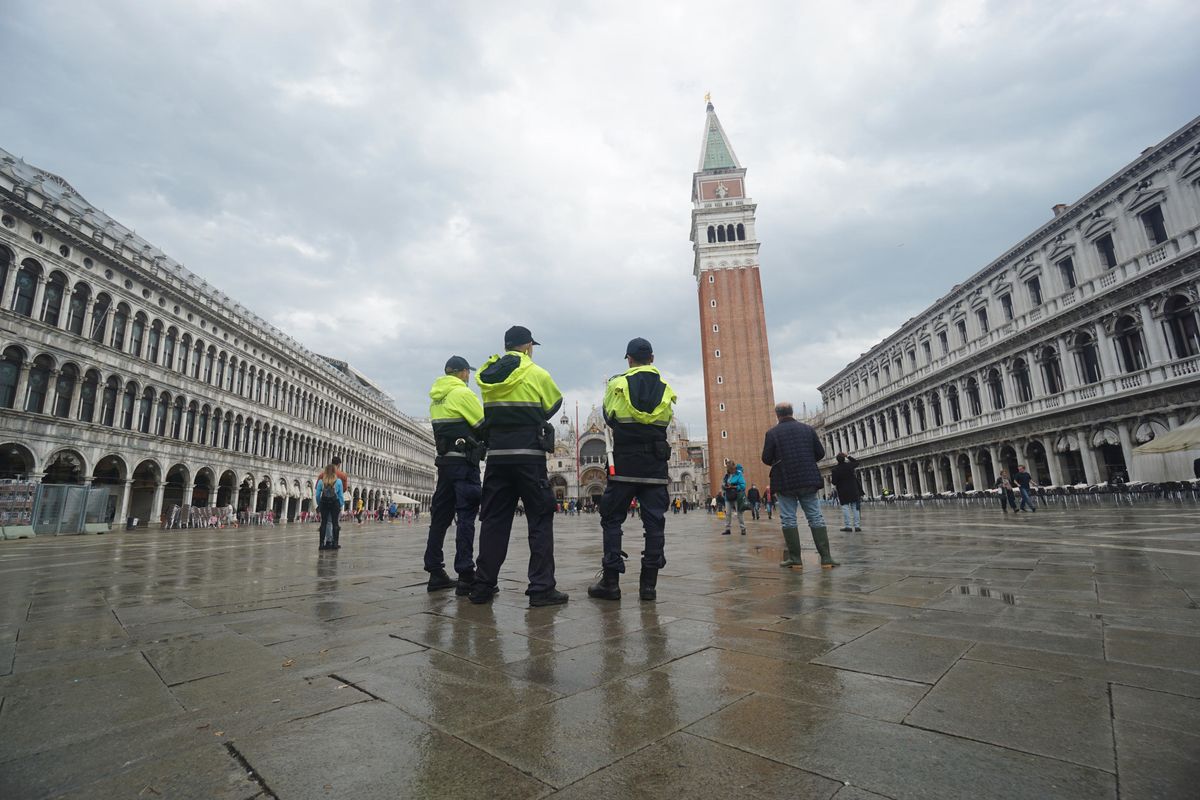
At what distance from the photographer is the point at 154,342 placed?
29.8 m

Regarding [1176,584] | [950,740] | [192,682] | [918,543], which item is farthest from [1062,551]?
[192,682]

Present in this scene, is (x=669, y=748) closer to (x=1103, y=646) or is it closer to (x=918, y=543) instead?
(x=1103, y=646)

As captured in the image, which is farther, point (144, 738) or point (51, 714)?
point (51, 714)

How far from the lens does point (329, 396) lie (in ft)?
168

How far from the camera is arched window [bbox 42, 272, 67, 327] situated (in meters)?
23.7

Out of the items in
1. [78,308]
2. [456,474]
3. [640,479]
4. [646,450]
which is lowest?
[640,479]

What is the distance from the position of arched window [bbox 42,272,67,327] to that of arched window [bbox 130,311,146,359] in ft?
12.6

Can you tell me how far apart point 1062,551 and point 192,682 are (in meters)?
7.99

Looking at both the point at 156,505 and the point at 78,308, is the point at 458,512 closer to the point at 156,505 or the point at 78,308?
the point at 78,308

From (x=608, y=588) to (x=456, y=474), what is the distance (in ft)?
5.98

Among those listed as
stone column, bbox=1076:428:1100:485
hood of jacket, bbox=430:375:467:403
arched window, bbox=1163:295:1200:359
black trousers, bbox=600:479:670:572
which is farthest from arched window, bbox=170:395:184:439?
arched window, bbox=1163:295:1200:359

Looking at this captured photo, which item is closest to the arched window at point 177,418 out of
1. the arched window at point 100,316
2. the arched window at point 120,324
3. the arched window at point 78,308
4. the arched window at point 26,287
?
the arched window at point 120,324

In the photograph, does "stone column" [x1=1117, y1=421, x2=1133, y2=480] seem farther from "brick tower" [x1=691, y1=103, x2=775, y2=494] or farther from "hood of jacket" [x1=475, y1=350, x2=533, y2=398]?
"brick tower" [x1=691, y1=103, x2=775, y2=494]

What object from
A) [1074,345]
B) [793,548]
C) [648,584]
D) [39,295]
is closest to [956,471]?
[1074,345]
